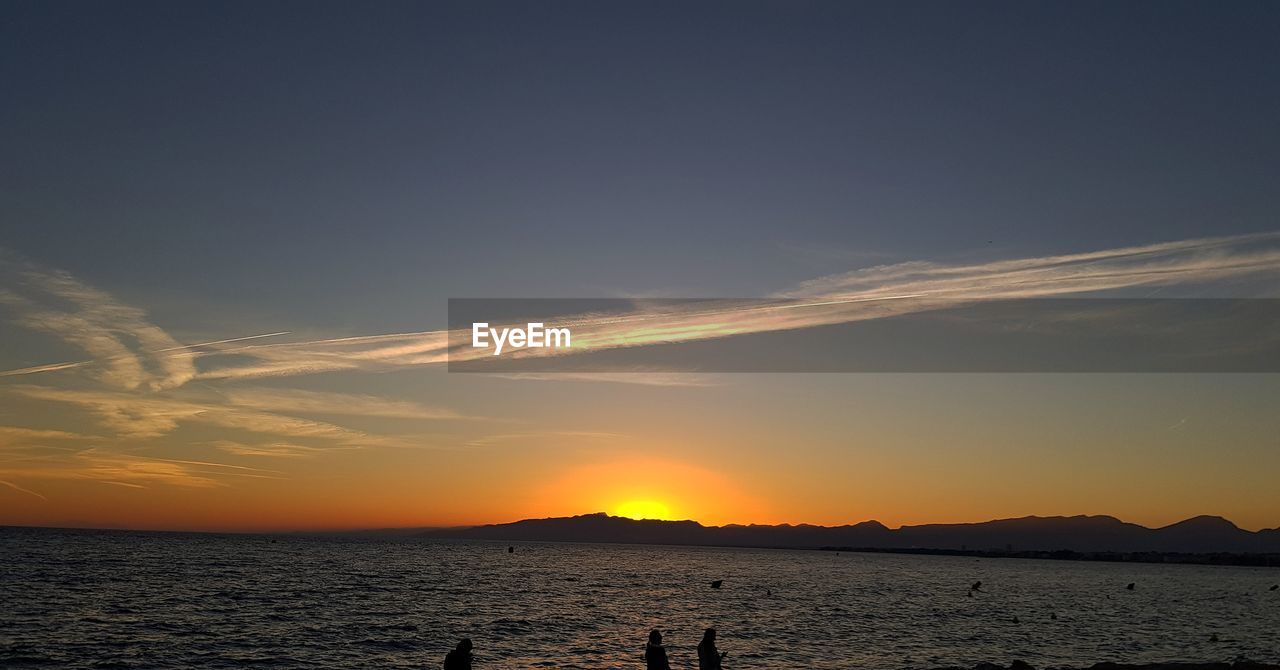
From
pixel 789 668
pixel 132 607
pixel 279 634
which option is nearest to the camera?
pixel 789 668

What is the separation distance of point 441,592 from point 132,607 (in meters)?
26.5

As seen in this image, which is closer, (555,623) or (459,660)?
(459,660)

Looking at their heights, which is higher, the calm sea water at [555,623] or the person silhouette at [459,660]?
the person silhouette at [459,660]

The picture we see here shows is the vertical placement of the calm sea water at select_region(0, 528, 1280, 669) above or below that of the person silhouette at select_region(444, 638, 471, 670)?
below

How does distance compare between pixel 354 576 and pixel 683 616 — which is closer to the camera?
pixel 683 616

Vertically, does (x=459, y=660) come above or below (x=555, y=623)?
above

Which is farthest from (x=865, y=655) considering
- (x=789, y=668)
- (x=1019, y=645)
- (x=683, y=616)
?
(x=683, y=616)

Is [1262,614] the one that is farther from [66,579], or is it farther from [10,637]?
[66,579]

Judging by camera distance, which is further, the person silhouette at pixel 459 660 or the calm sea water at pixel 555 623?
the calm sea water at pixel 555 623

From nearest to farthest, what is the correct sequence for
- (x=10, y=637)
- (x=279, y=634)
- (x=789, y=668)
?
(x=789, y=668) → (x=10, y=637) → (x=279, y=634)

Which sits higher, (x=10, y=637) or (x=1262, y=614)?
(x=10, y=637)

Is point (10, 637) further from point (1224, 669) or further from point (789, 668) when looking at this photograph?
point (1224, 669)

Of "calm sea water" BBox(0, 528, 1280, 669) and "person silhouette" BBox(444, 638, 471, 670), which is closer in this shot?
"person silhouette" BBox(444, 638, 471, 670)

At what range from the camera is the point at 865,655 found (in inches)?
1578
